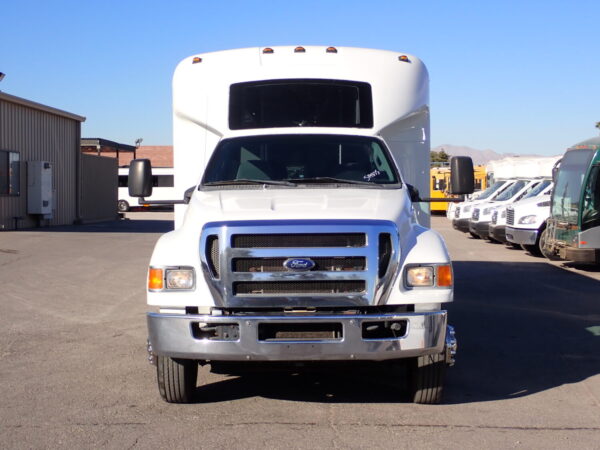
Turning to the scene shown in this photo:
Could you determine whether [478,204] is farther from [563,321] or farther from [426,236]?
[426,236]

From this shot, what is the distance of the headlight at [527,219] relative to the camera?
20.3m

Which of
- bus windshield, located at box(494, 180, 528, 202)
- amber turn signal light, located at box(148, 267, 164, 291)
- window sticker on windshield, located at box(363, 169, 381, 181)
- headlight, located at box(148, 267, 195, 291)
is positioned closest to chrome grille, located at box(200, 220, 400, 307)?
headlight, located at box(148, 267, 195, 291)

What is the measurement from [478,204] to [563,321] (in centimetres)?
1704

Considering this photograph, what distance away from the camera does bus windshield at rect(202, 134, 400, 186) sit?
7562 mm

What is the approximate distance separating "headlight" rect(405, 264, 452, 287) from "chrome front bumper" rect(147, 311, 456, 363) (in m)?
0.22

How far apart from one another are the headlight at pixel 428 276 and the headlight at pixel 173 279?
151 cm

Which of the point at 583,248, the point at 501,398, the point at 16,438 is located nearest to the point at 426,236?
the point at 501,398

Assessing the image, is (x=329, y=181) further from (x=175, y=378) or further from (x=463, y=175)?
(x=175, y=378)

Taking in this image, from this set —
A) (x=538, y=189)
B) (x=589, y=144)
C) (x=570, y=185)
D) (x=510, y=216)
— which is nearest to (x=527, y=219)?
(x=510, y=216)

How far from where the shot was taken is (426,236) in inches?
253

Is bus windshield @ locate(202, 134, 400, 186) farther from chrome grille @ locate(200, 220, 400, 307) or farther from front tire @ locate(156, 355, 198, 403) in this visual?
front tire @ locate(156, 355, 198, 403)

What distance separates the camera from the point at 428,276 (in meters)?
6.00

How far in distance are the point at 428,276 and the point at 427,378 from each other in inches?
32.2

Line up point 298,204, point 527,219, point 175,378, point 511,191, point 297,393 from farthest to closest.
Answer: point 511,191, point 527,219, point 297,393, point 298,204, point 175,378
